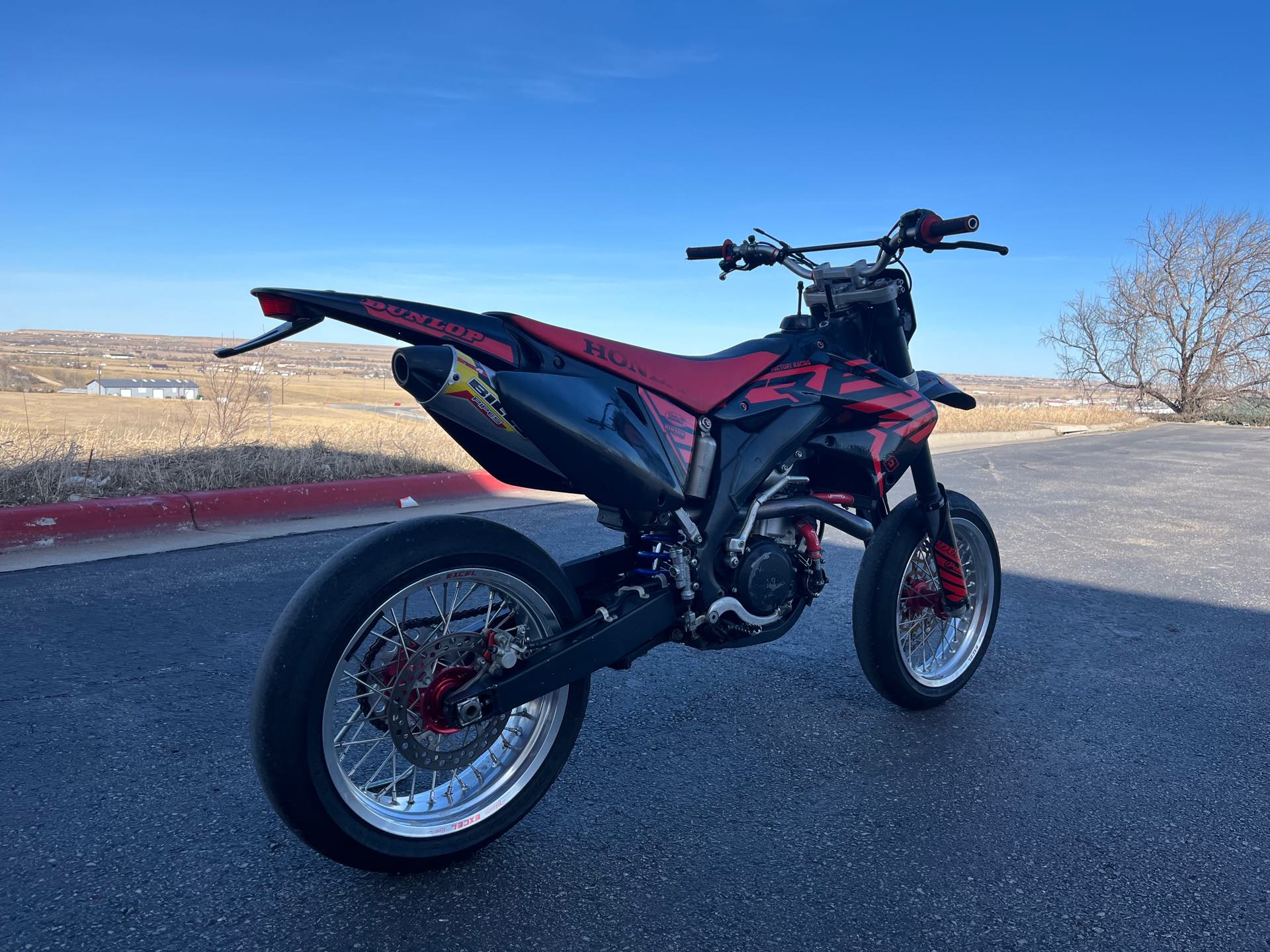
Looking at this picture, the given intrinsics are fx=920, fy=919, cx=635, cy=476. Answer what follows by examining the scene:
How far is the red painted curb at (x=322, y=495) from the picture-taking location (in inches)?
270

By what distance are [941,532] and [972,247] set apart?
1.09m

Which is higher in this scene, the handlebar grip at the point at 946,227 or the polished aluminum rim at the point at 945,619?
the handlebar grip at the point at 946,227

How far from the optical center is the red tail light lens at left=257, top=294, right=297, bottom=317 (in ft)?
7.31

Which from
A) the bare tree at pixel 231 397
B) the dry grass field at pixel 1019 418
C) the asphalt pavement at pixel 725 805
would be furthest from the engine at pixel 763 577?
the dry grass field at pixel 1019 418

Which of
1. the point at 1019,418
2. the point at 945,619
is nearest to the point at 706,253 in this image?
the point at 945,619

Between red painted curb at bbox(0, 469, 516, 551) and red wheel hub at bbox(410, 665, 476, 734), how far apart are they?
4.24m

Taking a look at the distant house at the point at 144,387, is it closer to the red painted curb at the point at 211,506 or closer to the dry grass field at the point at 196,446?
the dry grass field at the point at 196,446

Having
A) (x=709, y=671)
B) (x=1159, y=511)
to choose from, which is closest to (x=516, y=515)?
(x=709, y=671)

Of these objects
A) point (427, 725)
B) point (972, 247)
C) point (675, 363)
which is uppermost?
point (972, 247)

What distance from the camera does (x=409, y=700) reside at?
2.38 metres

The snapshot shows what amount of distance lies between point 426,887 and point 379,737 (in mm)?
396

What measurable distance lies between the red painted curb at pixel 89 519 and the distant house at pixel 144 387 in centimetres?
791

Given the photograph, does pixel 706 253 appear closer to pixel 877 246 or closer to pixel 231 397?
pixel 877 246

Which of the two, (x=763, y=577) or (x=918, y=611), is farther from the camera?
(x=918, y=611)
